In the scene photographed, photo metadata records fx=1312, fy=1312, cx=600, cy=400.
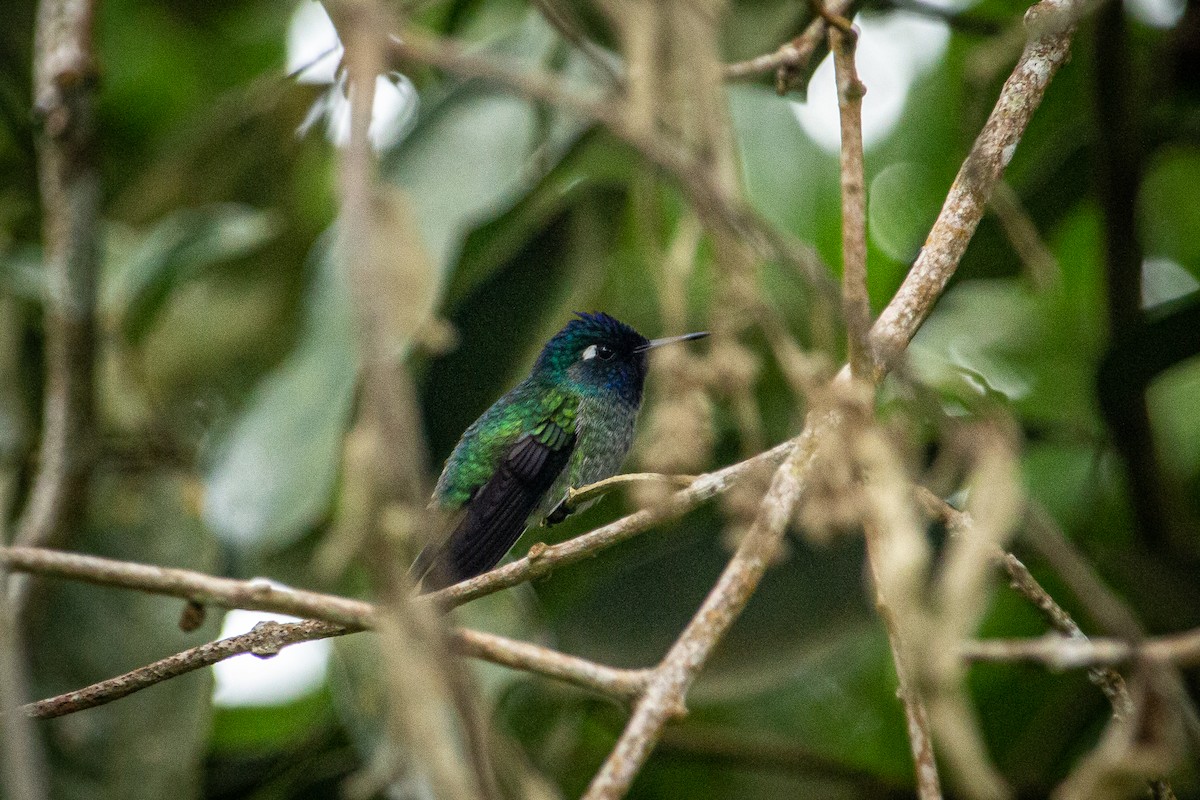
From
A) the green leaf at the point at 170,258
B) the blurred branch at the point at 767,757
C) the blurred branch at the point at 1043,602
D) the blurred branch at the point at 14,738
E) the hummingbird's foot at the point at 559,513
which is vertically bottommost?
the blurred branch at the point at 767,757

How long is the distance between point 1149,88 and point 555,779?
2200mm

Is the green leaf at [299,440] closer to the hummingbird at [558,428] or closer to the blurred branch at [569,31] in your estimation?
the hummingbird at [558,428]

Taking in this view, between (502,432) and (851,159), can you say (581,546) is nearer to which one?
(851,159)

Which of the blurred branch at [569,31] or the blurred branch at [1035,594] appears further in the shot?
the blurred branch at [1035,594]

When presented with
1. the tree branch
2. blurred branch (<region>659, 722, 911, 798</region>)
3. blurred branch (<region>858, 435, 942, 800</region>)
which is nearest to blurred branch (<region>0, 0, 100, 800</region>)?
blurred branch (<region>659, 722, 911, 798</region>)

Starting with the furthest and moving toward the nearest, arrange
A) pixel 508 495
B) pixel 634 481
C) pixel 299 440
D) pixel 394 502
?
pixel 299 440 → pixel 508 495 → pixel 634 481 → pixel 394 502

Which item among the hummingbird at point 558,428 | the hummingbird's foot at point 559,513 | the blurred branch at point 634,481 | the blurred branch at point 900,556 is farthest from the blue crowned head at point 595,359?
the blurred branch at point 900,556

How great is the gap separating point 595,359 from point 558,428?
154mm

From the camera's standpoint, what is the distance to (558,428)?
8.32 ft

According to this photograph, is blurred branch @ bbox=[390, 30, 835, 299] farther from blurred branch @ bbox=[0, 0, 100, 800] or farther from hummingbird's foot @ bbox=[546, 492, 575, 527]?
blurred branch @ bbox=[0, 0, 100, 800]

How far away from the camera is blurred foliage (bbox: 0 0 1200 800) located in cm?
265

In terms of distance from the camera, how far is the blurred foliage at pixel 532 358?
2654 millimetres

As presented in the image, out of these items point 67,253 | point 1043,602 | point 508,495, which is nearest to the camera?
point 1043,602

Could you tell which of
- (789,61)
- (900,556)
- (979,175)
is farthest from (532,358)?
(900,556)
